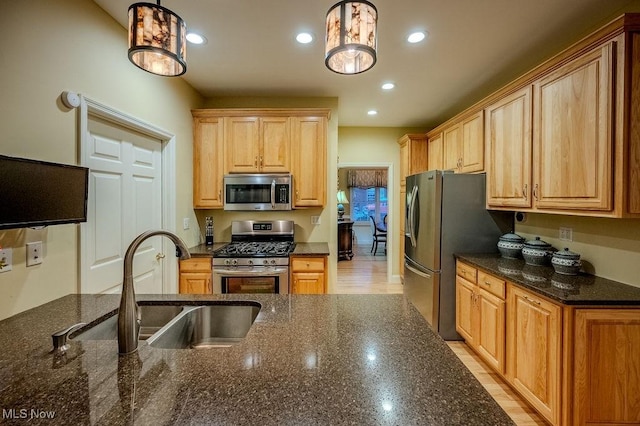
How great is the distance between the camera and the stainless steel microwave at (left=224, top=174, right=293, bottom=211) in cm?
324

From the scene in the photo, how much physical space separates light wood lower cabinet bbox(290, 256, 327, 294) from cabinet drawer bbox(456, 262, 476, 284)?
130 centimetres

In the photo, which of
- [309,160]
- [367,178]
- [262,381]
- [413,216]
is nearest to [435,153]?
[413,216]

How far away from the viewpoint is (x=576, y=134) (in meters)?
1.91

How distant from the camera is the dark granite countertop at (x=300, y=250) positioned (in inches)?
116

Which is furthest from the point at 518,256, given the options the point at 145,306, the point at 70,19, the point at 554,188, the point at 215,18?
the point at 70,19

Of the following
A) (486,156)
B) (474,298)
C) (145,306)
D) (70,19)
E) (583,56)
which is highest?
(70,19)

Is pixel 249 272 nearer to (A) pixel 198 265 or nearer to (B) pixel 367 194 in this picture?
(A) pixel 198 265

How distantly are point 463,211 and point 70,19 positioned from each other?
131 inches

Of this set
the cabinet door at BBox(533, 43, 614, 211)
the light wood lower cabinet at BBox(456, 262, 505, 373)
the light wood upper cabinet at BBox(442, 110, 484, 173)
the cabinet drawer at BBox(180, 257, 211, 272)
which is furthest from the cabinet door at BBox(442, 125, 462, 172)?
the cabinet drawer at BBox(180, 257, 211, 272)

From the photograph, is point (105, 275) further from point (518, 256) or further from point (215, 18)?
point (518, 256)

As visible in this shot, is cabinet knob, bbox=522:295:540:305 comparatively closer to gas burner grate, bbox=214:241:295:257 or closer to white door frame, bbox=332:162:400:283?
gas burner grate, bbox=214:241:295:257

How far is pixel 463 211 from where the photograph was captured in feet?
9.75

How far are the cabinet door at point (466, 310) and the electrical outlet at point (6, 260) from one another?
309cm

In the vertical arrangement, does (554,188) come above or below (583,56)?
below
